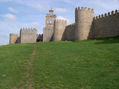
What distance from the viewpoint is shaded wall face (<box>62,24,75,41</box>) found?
39062 mm

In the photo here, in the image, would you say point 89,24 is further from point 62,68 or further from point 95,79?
point 95,79

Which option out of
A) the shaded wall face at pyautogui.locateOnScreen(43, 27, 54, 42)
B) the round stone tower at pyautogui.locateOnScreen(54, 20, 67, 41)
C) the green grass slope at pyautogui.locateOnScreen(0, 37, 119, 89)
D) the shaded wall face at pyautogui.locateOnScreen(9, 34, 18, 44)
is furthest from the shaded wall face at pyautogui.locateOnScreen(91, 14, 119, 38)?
the shaded wall face at pyautogui.locateOnScreen(9, 34, 18, 44)

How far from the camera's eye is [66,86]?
1170 cm

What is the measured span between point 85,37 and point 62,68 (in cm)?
1834

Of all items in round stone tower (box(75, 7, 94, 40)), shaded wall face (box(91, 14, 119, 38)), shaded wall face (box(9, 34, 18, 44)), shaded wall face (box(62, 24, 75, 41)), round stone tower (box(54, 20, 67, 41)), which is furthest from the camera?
shaded wall face (box(9, 34, 18, 44))

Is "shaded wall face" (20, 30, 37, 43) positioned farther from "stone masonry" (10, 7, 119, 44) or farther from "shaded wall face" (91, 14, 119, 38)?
"shaded wall face" (91, 14, 119, 38)

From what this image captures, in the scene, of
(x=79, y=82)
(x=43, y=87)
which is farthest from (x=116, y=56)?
(x=43, y=87)

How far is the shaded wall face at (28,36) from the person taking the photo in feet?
161

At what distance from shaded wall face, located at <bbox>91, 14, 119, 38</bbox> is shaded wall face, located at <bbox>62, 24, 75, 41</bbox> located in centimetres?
651

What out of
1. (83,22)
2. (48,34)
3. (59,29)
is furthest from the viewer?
(48,34)

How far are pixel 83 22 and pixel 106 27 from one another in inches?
157

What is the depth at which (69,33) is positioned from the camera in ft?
132

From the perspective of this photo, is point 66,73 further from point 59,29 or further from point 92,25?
point 59,29

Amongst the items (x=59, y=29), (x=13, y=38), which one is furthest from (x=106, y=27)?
(x=13, y=38)
